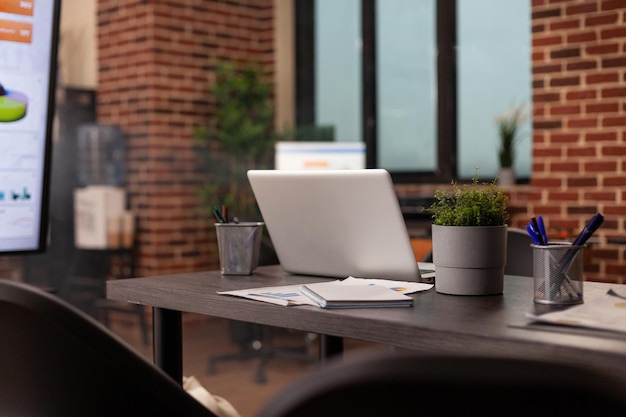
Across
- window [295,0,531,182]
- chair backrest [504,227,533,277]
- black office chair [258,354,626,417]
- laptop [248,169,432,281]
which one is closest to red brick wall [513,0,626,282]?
window [295,0,531,182]

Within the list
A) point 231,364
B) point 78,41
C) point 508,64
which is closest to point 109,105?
point 78,41

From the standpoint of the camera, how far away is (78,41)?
19.5ft

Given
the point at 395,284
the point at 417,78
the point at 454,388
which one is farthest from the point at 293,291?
the point at 417,78

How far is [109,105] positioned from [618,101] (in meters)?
3.31

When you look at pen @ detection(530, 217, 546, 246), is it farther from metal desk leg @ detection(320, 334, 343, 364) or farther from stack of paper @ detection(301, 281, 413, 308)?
metal desk leg @ detection(320, 334, 343, 364)

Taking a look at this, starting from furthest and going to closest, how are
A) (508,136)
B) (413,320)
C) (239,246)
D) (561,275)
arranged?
(508,136) < (239,246) < (561,275) < (413,320)

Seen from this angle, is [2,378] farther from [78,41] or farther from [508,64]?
[78,41]

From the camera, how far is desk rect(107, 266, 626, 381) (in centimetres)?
104

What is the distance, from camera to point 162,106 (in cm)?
543

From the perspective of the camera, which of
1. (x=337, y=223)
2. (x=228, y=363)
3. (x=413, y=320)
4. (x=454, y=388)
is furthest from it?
(x=228, y=363)

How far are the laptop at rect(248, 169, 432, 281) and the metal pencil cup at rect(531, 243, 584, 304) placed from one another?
0.30 meters

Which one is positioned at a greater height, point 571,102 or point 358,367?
point 571,102

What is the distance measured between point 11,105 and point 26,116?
0.05 metres

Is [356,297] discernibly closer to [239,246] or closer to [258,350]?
[239,246]
